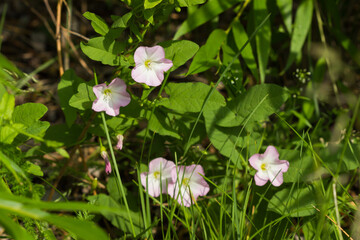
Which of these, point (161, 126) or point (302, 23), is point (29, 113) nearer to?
point (161, 126)

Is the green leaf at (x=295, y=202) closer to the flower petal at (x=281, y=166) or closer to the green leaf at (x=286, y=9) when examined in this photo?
the flower petal at (x=281, y=166)

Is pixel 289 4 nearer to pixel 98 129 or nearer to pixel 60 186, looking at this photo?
pixel 98 129

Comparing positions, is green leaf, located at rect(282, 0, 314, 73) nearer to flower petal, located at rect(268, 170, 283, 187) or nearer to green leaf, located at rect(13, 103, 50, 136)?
flower petal, located at rect(268, 170, 283, 187)

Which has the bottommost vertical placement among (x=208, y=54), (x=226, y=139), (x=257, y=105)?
(x=226, y=139)

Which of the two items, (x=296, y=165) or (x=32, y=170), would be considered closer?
(x=32, y=170)

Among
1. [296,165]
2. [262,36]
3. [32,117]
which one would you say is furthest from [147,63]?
[262,36]

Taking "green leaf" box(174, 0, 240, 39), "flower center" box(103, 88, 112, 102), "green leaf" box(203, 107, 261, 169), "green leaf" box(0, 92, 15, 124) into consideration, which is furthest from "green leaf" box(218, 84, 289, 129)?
"green leaf" box(0, 92, 15, 124)

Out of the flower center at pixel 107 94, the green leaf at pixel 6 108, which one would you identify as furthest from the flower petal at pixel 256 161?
the green leaf at pixel 6 108
